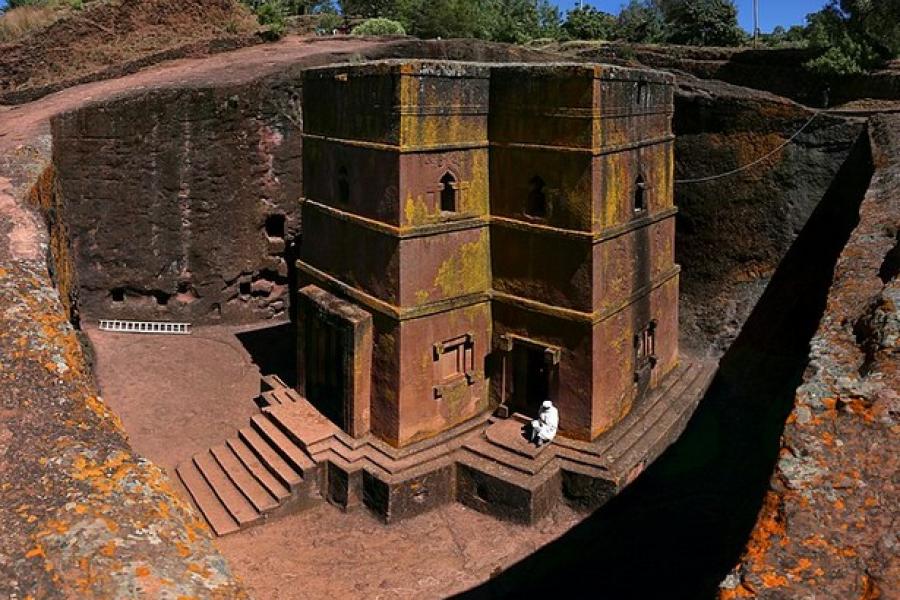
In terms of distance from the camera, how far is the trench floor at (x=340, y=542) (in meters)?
10.0

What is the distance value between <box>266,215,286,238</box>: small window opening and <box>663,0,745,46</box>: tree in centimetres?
2364

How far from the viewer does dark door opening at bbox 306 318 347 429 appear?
1223 centimetres

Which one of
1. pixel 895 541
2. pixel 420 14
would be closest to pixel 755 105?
pixel 895 541

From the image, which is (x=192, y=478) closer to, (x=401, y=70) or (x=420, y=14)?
(x=401, y=70)

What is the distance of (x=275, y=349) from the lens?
1652 cm

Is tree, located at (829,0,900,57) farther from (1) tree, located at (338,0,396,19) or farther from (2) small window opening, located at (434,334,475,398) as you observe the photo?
(1) tree, located at (338,0,396,19)

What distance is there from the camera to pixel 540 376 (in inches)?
482

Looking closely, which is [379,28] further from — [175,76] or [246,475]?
[246,475]

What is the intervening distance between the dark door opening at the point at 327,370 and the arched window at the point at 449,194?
2.37 m

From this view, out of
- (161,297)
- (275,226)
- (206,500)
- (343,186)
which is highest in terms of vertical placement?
(343,186)

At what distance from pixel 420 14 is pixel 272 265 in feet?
50.9

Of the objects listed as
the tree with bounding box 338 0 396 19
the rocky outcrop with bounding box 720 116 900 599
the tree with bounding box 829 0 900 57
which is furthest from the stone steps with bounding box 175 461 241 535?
the tree with bounding box 338 0 396 19

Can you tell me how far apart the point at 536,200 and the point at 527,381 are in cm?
269

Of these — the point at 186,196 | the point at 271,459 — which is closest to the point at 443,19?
the point at 186,196
